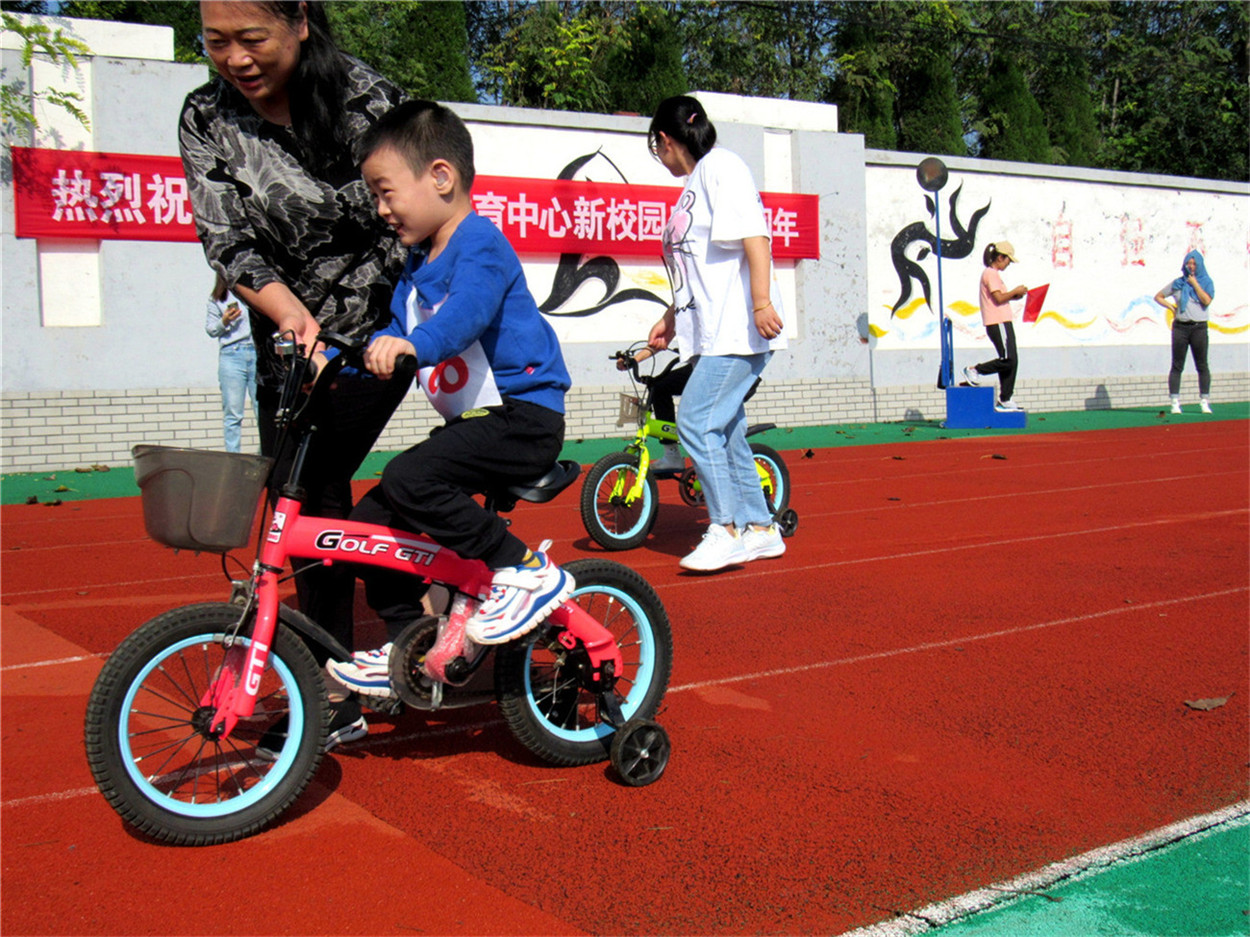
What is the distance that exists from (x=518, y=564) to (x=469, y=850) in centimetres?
75

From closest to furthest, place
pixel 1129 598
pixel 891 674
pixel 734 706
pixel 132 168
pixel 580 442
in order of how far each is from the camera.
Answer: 1. pixel 734 706
2. pixel 891 674
3. pixel 1129 598
4. pixel 132 168
5. pixel 580 442

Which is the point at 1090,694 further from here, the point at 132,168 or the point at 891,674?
the point at 132,168

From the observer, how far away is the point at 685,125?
573cm

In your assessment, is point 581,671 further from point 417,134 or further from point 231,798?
point 417,134

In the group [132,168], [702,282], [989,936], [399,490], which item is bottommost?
[989,936]

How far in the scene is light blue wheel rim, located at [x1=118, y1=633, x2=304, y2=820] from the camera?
2.59 meters

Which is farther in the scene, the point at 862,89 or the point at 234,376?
the point at 862,89

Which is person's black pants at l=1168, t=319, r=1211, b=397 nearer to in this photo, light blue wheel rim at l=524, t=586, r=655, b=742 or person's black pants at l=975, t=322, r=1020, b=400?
person's black pants at l=975, t=322, r=1020, b=400

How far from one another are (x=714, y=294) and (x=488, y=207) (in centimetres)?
870

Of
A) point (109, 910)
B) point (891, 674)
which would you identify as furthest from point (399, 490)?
point (891, 674)

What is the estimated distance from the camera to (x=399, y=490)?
2.86 metres

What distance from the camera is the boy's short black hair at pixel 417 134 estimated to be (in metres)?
2.91

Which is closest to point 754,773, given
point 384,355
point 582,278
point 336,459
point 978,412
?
point 336,459

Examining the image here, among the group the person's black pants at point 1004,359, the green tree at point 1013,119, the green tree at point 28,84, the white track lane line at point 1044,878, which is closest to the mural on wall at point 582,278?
the person's black pants at point 1004,359
